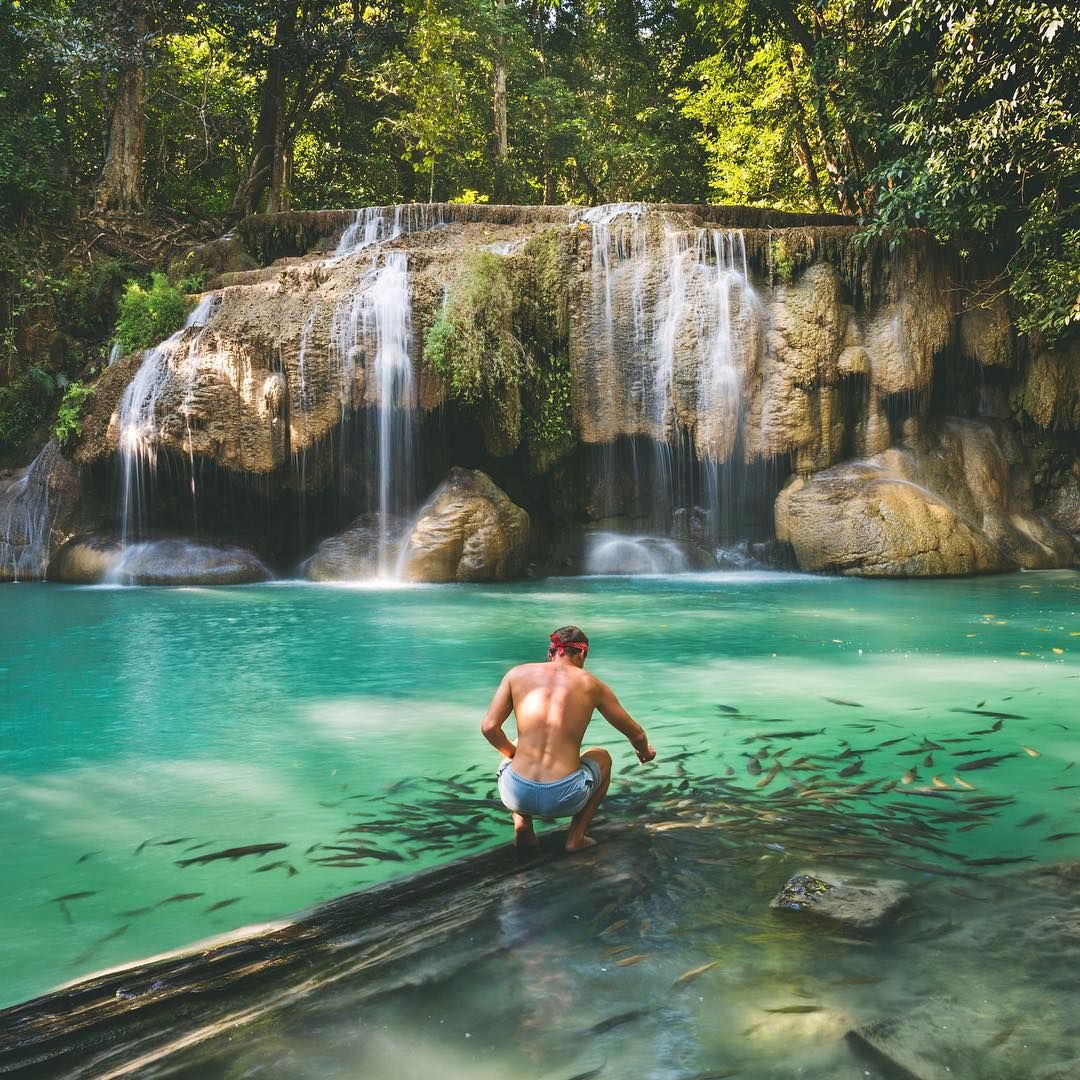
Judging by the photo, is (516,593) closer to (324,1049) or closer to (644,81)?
(324,1049)

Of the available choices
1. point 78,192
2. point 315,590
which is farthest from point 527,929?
point 78,192

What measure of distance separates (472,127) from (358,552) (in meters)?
18.4

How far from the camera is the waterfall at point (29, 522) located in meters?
15.8

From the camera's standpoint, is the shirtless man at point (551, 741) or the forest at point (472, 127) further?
the forest at point (472, 127)

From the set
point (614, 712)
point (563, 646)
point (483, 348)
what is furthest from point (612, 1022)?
point (483, 348)

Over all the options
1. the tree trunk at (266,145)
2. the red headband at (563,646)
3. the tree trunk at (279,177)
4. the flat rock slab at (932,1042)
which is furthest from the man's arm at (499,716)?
the tree trunk at (266,145)

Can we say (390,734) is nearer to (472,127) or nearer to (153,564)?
(153,564)

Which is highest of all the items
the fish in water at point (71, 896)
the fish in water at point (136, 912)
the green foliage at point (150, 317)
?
the green foliage at point (150, 317)

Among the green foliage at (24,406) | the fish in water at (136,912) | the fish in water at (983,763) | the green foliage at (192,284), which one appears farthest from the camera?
the green foliage at (192,284)

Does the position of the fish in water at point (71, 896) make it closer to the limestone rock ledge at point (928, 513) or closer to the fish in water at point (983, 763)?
the fish in water at point (983, 763)

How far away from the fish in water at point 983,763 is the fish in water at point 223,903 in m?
3.73

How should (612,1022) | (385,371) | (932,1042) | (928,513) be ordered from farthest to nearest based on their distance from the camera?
1. (385,371)
2. (928,513)
3. (612,1022)
4. (932,1042)

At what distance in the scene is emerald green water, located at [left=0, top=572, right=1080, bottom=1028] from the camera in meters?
4.06

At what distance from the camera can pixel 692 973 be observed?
10.2 feet
